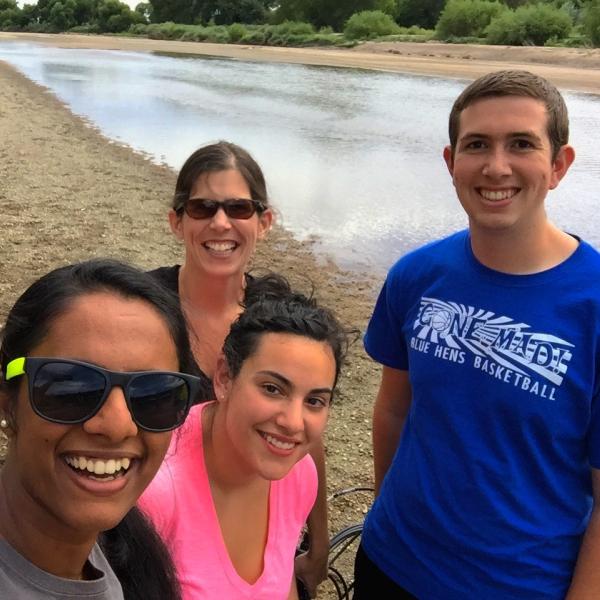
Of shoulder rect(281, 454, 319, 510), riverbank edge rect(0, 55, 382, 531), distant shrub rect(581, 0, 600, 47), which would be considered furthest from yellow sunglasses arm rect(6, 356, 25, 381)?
distant shrub rect(581, 0, 600, 47)

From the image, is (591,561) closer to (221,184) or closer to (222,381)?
(222,381)

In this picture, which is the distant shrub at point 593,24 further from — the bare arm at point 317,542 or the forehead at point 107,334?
the forehead at point 107,334

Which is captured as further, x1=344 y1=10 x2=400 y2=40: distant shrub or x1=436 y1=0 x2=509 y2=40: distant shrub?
x1=344 y1=10 x2=400 y2=40: distant shrub

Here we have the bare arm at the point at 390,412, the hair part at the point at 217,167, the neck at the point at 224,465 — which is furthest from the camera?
the hair part at the point at 217,167

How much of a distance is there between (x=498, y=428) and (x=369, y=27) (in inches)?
2680

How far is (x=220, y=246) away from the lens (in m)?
2.70

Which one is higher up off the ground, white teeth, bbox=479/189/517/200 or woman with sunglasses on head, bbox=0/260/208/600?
white teeth, bbox=479/189/517/200

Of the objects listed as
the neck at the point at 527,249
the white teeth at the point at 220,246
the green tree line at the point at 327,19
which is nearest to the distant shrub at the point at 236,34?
the green tree line at the point at 327,19

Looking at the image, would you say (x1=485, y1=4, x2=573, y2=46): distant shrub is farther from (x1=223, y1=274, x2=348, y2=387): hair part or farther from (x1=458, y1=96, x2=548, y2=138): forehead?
(x1=223, y1=274, x2=348, y2=387): hair part

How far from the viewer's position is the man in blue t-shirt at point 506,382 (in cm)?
177

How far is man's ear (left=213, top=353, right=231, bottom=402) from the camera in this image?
1.97 meters

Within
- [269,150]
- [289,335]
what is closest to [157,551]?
[289,335]

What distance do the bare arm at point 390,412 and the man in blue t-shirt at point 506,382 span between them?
0.29 metres

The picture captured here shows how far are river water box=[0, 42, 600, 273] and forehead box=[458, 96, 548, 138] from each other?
6089mm
